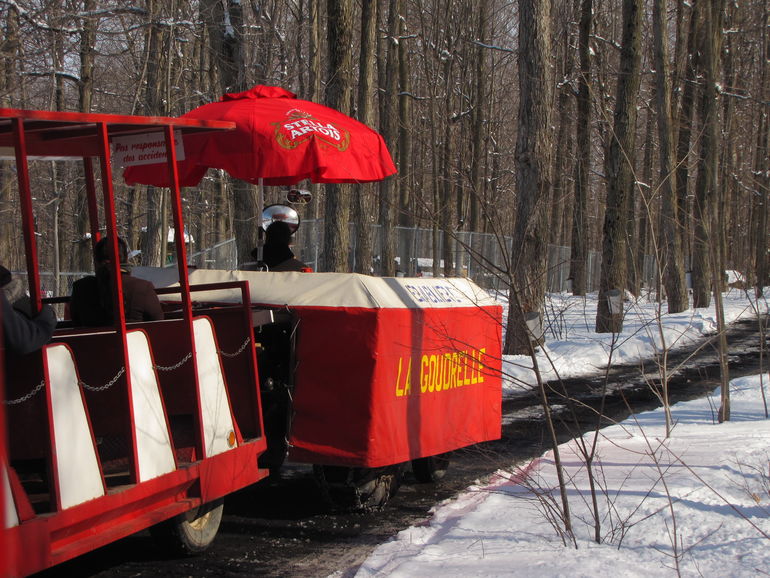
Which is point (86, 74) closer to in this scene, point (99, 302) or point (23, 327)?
point (99, 302)

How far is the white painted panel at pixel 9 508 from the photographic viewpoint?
370 centimetres

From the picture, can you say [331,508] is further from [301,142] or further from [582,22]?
[582,22]

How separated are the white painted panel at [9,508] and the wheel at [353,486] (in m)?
2.85

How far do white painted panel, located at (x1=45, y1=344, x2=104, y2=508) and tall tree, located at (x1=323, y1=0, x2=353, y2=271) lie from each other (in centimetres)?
998

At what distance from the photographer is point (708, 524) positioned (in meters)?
5.17

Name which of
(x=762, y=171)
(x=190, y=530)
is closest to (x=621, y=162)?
(x=762, y=171)

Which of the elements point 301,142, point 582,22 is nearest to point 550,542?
point 301,142

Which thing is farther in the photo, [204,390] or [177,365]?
[204,390]

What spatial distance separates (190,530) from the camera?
5480 millimetres

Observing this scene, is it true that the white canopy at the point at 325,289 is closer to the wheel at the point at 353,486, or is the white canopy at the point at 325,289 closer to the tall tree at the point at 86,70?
the wheel at the point at 353,486

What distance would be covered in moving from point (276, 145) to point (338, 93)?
6898mm

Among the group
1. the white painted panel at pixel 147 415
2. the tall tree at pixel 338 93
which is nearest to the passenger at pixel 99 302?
the white painted panel at pixel 147 415

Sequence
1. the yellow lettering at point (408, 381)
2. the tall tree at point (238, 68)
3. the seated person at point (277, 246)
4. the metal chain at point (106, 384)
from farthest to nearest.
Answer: the tall tree at point (238, 68) < the seated person at point (277, 246) < the yellow lettering at point (408, 381) < the metal chain at point (106, 384)

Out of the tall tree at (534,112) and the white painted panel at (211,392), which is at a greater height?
the tall tree at (534,112)
